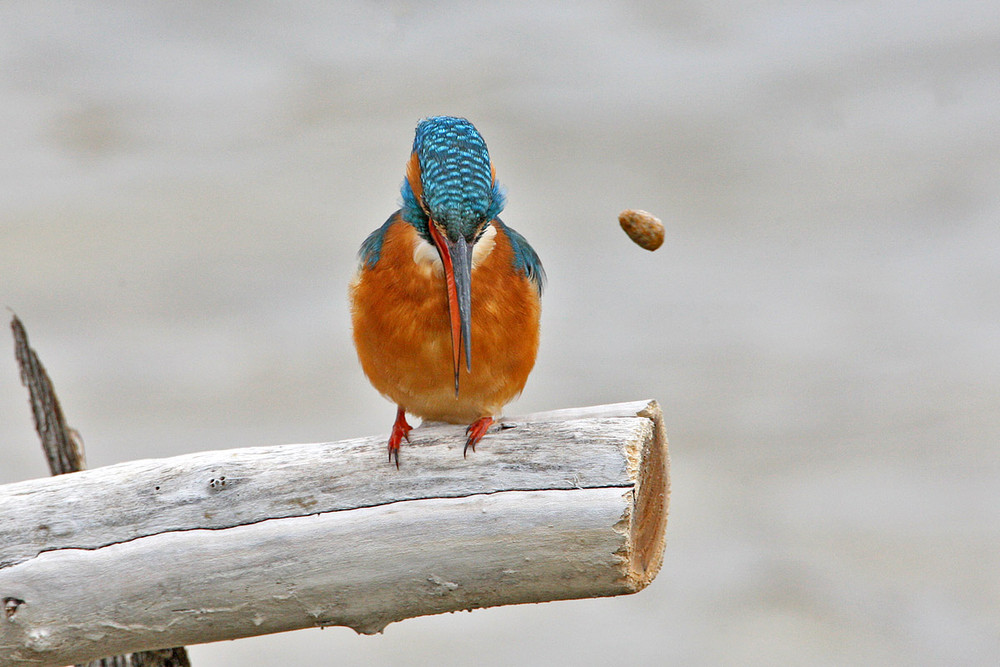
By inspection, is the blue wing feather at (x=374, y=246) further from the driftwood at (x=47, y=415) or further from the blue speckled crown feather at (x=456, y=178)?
the driftwood at (x=47, y=415)

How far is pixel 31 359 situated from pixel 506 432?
1093 millimetres

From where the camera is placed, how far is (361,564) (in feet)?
4.65

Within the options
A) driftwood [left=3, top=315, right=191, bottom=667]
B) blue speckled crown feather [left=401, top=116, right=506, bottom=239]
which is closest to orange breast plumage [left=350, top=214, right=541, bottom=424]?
blue speckled crown feather [left=401, top=116, right=506, bottom=239]

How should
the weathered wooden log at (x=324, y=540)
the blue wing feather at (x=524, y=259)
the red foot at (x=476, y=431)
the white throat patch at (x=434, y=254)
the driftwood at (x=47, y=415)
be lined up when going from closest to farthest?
1. the weathered wooden log at (x=324, y=540)
2. the red foot at (x=476, y=431)
3. the white throat patch at (x=434, y=254)
4. the blue wing feather at (x=524, y=259)
5. the driftwood at (x=47, y=415)

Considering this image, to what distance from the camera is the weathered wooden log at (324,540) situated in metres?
1.41

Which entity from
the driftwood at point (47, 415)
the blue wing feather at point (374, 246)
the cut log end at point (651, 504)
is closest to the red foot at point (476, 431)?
the cut log end at point (651, 504)

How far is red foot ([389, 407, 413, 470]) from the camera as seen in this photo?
1.53m

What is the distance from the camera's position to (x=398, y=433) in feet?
5.13

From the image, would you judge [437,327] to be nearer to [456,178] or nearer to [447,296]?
[447,296]

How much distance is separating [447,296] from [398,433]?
251 millimetres

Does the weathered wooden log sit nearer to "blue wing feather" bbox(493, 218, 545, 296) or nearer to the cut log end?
the cut log end

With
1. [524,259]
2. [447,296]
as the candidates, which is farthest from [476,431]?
[524,259]

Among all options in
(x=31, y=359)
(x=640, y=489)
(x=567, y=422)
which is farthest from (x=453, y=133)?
(x=31, y=359)

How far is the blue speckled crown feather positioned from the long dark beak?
0.03 m
